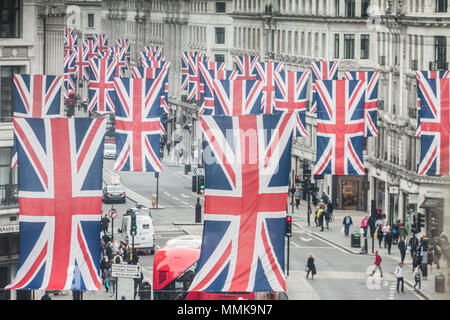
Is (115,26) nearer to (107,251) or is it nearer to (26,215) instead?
(107,251)

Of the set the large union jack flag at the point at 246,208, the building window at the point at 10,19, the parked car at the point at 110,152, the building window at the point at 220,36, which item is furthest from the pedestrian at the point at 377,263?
the building window at the point at 220,36

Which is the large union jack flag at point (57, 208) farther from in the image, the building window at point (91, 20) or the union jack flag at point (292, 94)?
the building window at point (91, 20)

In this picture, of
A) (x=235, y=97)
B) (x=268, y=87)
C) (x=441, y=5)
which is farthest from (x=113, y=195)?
(x=235, y=97)

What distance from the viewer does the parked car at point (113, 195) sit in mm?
81625

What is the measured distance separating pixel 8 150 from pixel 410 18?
35.6 meters

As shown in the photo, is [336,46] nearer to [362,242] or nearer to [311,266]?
[362,242]

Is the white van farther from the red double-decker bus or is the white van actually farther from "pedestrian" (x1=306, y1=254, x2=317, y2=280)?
the red double-decker bus

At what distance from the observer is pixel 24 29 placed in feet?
139

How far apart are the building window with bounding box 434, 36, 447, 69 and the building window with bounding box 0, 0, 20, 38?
31.0 meters

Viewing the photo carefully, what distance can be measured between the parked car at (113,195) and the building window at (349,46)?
18814mm

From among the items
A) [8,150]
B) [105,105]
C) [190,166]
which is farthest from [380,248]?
[190,166]

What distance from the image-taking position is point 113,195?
81688mm

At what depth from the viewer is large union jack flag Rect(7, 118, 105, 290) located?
23156 millimetres
